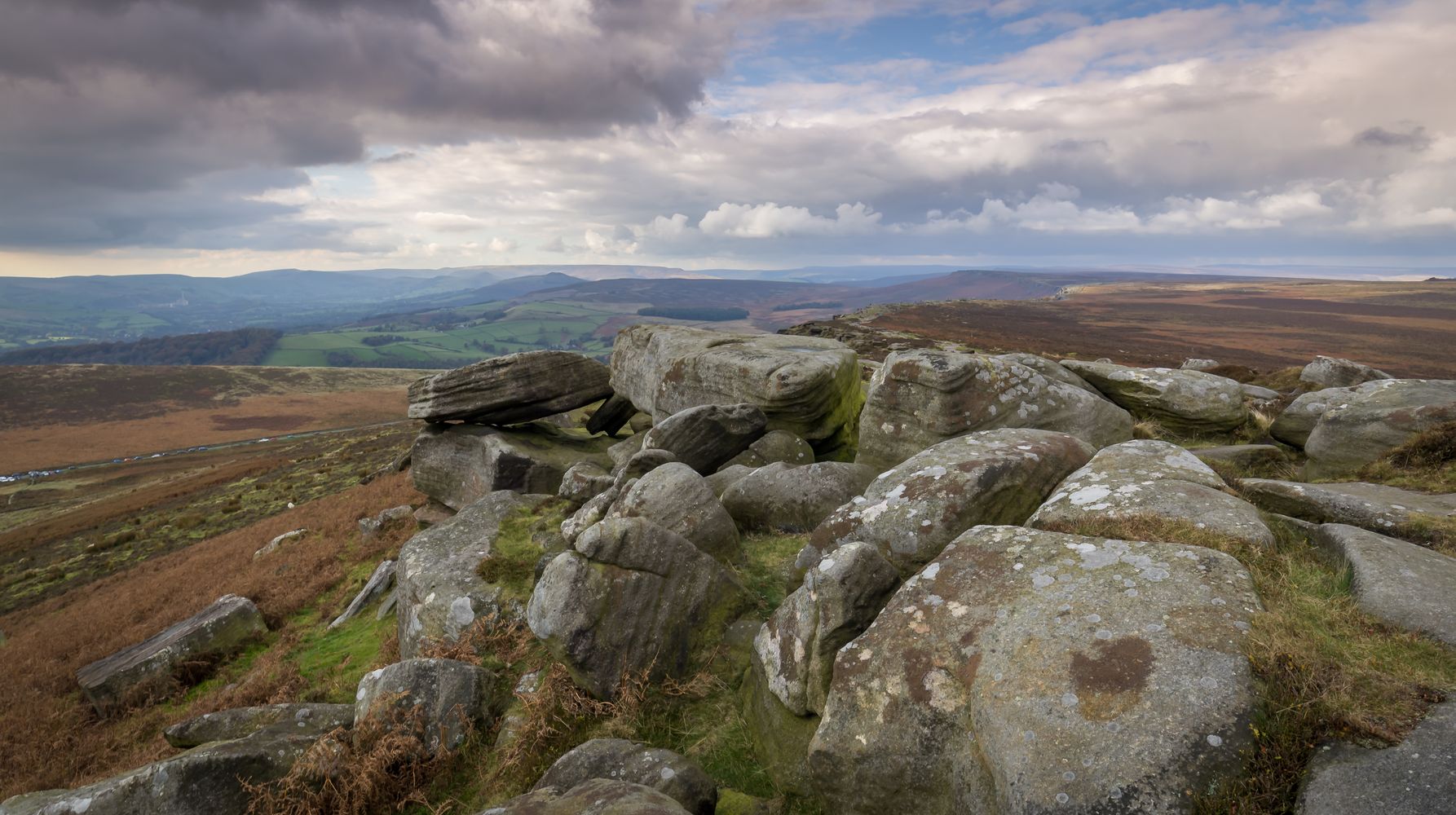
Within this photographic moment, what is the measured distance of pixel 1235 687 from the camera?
5508 mm

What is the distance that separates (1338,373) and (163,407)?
7485 inches

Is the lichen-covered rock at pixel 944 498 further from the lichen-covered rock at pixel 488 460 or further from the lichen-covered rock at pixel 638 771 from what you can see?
the lichen-covered rock at pixel 488 460

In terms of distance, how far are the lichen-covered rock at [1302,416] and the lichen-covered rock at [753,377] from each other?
1315cm

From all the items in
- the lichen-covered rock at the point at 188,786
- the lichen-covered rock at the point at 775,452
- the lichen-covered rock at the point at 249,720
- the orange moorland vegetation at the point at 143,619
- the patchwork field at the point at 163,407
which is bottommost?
the patchwork field at the point at 163,407

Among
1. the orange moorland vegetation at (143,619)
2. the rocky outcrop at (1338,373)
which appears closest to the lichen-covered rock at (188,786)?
the orange moorland vegetation at (143,619)

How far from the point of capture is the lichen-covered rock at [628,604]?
400 inches

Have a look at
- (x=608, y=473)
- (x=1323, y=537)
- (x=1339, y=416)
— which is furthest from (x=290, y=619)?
(x=1339, y=416)

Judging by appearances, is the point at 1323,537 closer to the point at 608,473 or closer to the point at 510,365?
the point at 608,473

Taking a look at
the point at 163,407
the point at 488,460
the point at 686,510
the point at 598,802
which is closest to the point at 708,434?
the point at 686,510

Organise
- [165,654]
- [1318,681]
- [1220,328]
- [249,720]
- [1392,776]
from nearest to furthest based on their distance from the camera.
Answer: [1392,776] < [1318,681] < [249,720] < [165,654] < [1220,328]

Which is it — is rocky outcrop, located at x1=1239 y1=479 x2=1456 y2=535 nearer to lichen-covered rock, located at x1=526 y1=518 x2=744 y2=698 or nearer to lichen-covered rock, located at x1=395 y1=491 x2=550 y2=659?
lichen-covered rock, located at x1=526 y1=518 x2=744 y2=698

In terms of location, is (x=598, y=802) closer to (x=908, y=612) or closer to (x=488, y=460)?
(x=908, y=612)

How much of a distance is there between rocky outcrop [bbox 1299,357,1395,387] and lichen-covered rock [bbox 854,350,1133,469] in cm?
1419

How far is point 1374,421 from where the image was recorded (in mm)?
14977
